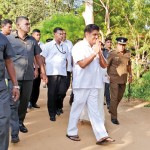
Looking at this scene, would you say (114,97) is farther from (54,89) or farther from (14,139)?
(14,139)

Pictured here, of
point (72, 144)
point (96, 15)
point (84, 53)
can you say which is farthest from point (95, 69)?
point (96, 15)

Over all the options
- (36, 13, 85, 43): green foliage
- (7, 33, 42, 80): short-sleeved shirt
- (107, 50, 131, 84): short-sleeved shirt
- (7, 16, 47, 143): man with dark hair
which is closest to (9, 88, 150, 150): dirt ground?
(7, 16, 47, 143): man with dark hair

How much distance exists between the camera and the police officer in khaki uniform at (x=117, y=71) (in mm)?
7820

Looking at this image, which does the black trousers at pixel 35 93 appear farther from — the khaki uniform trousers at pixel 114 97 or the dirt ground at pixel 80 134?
the khaki uniform trousers at pixel 114 97

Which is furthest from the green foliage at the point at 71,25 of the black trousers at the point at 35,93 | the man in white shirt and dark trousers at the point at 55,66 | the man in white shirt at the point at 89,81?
the man in white shirt at the point at 89,81

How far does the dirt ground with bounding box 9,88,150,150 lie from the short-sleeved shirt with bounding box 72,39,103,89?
3.10 feet

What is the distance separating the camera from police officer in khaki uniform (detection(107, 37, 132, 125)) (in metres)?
7.82

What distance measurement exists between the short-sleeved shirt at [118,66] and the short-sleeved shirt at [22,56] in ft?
7.30

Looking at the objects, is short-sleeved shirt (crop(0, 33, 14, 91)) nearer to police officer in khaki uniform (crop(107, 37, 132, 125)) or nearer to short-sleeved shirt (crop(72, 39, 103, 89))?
short-sleeved shirt (crop(72, 39, 103, 89))

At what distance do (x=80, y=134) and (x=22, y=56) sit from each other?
176 centimetres

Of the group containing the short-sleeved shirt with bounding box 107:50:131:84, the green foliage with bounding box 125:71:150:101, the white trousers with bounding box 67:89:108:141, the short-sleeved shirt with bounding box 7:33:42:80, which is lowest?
the green foliage with bounding box 125:71:150:101

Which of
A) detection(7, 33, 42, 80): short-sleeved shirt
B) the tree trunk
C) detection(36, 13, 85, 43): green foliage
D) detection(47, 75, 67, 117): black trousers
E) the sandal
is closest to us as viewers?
detection(7, 33, 42, 80): short-sleeved shirt

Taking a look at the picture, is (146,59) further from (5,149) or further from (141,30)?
(5,149)

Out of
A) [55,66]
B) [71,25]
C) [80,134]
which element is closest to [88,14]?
[55,66]
